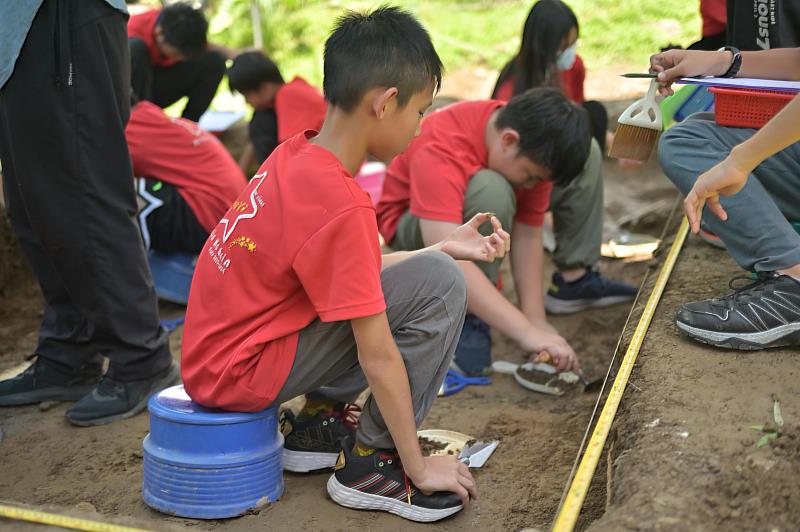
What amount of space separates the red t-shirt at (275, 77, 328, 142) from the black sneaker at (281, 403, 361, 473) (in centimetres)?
254

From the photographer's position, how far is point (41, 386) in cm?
291

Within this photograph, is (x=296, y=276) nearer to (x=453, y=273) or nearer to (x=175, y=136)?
(x=453, y=273)

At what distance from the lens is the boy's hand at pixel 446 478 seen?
6.84 feet

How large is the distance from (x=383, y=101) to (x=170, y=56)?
339cm

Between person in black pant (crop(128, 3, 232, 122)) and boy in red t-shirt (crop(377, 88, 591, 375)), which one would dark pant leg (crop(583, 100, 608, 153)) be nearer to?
boy in red t-shirt (crop(377, 88, 591, 375))

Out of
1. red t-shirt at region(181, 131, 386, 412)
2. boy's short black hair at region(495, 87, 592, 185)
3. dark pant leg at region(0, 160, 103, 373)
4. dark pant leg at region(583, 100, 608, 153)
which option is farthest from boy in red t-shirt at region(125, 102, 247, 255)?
red t-shirt at region(181, 131, 386, 412)

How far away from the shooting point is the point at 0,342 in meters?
3.54

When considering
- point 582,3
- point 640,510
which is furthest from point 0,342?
point 582,3

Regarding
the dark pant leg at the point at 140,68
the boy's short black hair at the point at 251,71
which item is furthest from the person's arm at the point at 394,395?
the dark pant leg at the point at 140,68

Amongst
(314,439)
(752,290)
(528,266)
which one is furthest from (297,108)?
(752,290)

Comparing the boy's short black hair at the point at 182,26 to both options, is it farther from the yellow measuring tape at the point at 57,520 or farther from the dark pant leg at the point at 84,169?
the yellow measuring tape at the point at 57,520

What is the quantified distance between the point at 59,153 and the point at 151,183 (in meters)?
1.42

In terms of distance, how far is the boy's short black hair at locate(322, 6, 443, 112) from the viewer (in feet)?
6.68

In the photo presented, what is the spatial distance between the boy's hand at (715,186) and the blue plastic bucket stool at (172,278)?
2489 millimetres
